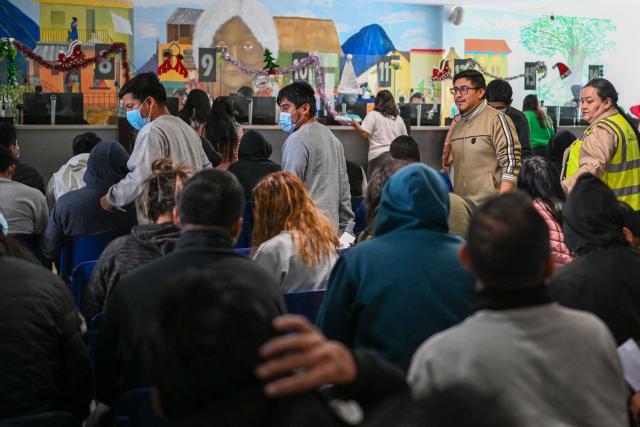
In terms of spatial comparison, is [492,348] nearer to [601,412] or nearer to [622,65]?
[601,412]

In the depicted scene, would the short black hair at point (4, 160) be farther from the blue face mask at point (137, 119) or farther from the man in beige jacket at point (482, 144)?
the man in beige jacket at point (482, 144)

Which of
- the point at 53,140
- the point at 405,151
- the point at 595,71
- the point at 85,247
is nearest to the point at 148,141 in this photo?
the point at 85,247

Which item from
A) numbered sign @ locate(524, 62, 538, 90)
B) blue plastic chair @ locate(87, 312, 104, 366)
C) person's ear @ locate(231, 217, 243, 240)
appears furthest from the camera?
numbered sign @ locate(524, 62, 538, 90)

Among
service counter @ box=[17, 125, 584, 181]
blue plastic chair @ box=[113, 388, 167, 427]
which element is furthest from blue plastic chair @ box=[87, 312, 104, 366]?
service counter @ box=[17, 125, 584, 181]

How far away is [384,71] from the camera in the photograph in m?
14.0

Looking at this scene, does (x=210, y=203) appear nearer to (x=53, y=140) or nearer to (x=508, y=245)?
(x=508, y=245)

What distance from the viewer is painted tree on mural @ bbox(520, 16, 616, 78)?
48.3 feet

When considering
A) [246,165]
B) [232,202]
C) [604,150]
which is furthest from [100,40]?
[232,202]

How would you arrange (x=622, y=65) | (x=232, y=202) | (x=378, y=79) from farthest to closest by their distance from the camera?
(x=622, y=65) → (x=378, y=79) → (x=232, y=202)

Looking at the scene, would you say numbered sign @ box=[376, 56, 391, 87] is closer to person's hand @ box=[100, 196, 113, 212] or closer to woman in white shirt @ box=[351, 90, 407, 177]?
woman in white shirt @ box=[351, 90, 407, 177]

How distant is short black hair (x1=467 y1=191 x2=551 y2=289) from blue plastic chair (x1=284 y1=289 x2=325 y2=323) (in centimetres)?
116

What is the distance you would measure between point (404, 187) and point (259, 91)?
37.1ft

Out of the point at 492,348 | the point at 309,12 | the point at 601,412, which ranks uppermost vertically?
the point at 309,12

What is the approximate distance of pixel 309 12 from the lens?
1350 cm
